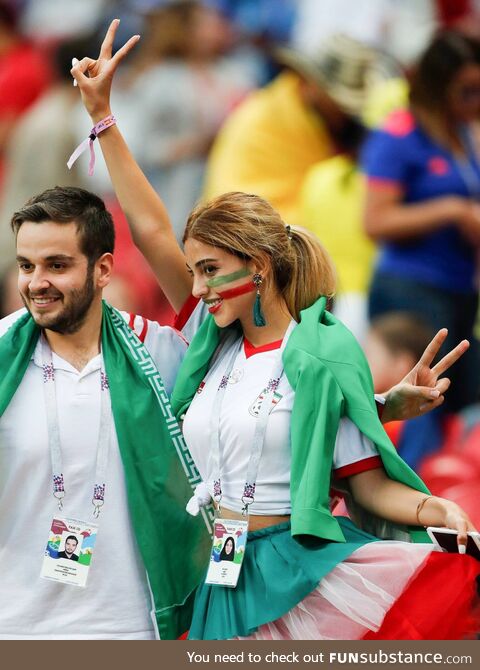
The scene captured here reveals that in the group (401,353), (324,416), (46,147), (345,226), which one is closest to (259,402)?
(324,416)

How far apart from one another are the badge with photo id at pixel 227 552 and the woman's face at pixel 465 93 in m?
3.37

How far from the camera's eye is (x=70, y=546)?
4043 mm

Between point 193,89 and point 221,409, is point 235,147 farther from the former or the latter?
point 221,409

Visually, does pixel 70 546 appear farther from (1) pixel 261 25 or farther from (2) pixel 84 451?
(1) pixel 261 25

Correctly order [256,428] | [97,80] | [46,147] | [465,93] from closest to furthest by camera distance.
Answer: [256,428], [97,80], [465,93], [46,147]

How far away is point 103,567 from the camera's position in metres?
4.12

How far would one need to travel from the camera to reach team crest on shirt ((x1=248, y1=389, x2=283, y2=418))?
4.05 metres

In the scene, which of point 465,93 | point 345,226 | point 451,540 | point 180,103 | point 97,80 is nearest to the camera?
point 451,540

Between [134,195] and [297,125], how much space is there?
3.74 metres

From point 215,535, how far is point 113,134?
4.11 feet

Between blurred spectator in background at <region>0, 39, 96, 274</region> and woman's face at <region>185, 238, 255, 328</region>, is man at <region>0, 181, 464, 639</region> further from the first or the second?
blurred spectator in background at <region>0, 39, 96, 274</region>

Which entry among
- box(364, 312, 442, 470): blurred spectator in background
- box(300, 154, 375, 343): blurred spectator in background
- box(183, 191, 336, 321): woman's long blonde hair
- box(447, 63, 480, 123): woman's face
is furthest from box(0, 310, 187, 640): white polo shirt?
box(300, 154, 375, 343): blurred spectator in background

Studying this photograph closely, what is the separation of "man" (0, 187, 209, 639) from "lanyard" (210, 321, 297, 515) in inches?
6.9

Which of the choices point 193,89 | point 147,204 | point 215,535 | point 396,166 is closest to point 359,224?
point 396,166
